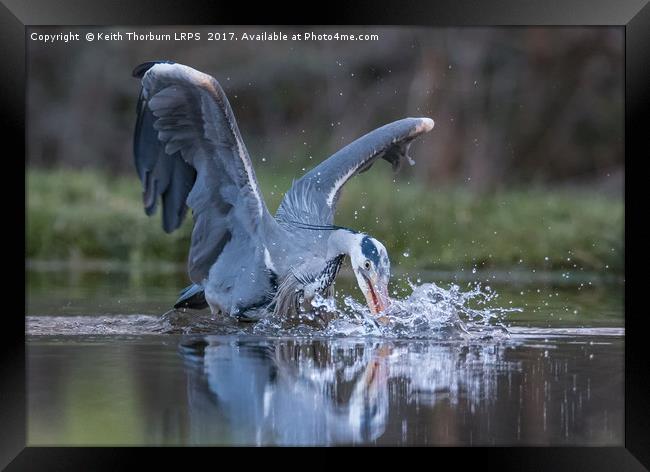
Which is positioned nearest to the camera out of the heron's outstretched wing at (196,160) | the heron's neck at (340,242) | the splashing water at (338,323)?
the heron's outstretched wing at (196,160)

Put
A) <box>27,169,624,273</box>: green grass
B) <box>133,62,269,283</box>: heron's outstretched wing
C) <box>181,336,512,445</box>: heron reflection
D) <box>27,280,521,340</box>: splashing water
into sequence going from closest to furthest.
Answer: <box>181,336,512,445</box>: heron reflection, <box>133,62,269,283</box>: heron's outstretched wing, <box>27,280,521,340</box>: splashing water, <box>27,169,624,273</box>: green grass

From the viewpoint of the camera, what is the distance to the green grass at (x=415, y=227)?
10.7 meters

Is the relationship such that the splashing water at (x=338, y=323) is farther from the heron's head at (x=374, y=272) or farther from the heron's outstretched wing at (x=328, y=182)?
the heron's outstretched wing at (x=328, y=182)

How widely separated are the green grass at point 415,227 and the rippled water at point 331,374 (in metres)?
3.06

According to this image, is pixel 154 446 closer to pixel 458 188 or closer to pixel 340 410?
pixel 340 410

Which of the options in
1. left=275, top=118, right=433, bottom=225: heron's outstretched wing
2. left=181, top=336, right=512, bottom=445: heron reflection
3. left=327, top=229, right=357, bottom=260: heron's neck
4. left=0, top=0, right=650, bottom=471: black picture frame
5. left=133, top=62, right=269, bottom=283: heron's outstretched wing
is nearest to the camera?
left=181, top=336, right=512, bottom=445: heron reflection

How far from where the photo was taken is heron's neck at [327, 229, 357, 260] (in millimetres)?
6387

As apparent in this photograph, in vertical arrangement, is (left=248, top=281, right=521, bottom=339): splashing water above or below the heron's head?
below

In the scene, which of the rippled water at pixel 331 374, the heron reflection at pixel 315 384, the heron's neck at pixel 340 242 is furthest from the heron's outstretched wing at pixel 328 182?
the heron reflection at pixel 315 384

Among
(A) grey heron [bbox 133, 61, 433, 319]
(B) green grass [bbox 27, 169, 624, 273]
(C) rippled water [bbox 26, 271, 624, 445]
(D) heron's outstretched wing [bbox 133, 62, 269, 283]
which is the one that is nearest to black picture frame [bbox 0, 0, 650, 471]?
(C) rippled water [bbox 26, 271, 624, 445]

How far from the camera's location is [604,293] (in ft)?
28.5

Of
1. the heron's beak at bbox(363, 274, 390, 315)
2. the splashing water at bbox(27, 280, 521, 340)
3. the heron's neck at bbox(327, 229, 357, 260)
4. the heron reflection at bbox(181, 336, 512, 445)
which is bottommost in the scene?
the heron reflection at bbox(181, 336, 512, 445)

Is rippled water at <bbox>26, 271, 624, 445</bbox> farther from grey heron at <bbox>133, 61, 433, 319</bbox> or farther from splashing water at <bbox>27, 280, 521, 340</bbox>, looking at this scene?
grey heron at <bbox>133, 61, 433, 319</bbox>

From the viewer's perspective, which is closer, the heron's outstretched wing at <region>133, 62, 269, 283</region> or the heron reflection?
the heron reflection
